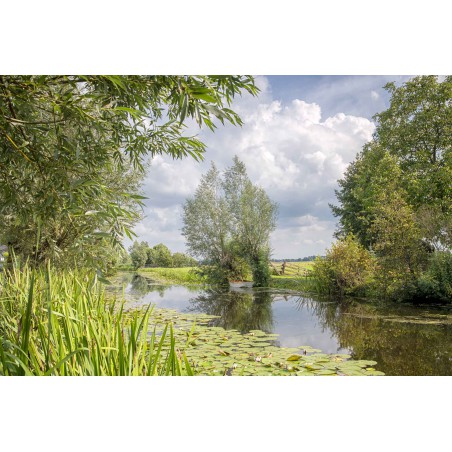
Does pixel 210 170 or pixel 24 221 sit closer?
pixel 24 221

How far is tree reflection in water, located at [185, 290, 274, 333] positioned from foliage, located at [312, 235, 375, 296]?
2.46 ft

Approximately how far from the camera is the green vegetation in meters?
3.49

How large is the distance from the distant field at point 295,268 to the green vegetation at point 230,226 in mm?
122

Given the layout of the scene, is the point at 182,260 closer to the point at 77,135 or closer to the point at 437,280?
the point at 77,135

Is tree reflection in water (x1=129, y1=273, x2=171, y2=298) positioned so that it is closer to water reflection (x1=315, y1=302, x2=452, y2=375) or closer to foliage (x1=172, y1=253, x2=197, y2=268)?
foliage (x1=172, y1=253, x2=197, y2=268)

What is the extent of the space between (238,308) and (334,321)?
3.23 feet

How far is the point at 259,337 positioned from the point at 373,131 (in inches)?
83.8

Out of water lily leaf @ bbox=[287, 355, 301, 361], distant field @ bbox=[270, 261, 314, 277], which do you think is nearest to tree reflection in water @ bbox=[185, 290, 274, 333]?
distant field @ bbox=[270, 261, 314, 277]

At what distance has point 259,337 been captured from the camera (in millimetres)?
3162

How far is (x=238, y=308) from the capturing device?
3664 mm

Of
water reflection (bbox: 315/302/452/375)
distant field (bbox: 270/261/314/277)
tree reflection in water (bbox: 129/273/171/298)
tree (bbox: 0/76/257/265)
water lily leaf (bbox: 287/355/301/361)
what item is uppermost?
tree (bbox: 0/76/257/265)
